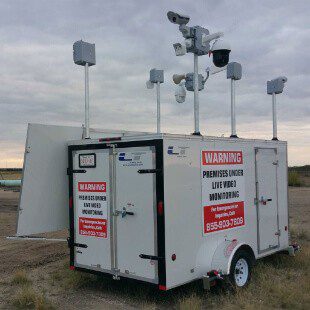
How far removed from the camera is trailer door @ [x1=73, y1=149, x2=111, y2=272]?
22.0 feet

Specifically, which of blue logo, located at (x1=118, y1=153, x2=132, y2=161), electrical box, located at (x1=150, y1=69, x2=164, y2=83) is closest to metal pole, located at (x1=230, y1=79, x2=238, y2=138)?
electrical box, located at (x1=150, y1=69, x2=164, y2=83)

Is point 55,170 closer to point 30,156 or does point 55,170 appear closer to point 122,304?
point 30,156

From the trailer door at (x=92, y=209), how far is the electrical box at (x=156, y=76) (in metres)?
2.62

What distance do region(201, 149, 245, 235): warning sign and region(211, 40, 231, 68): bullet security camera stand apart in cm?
146

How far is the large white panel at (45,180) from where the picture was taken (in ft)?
22.3

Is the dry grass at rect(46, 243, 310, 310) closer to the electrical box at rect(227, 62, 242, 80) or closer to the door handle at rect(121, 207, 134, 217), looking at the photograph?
the door handle at rect(121, 207, 134, 217)

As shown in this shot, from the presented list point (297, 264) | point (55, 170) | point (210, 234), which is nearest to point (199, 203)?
point (210, 234)

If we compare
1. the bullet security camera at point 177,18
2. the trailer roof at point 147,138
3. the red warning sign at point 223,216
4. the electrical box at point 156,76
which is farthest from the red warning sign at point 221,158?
the electrical box at point 156,76

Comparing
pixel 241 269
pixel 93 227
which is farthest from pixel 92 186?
pixel 241 269

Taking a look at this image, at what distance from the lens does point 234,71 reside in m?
8.71

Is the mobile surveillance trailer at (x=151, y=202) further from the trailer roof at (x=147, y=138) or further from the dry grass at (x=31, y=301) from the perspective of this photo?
the dry grass at (x=31, y=301)

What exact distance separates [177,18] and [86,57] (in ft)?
5.17

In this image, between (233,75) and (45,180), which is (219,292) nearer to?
(45,180)

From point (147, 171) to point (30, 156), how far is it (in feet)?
6.33
